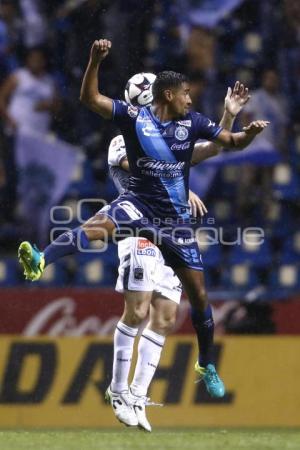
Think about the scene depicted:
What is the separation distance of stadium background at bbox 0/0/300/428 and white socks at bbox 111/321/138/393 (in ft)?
5.23

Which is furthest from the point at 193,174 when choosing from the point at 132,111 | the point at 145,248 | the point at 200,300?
the point at 132,111

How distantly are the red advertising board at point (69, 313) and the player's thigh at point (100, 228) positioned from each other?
290 centimetres

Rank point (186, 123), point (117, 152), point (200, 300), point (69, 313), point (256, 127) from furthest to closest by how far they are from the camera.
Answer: point (69, 313) < point (117, 152) < point (200, 300) < point (186, 123) < point (256, 127)

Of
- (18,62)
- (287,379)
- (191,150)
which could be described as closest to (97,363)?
(287,379)

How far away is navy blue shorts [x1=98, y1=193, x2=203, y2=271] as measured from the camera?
805 centimetres

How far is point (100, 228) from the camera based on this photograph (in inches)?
307

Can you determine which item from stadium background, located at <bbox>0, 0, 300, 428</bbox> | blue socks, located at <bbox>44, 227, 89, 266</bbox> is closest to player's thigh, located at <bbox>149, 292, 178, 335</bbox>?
blue socks, located at <bbox>44, 227, 89, 266</bbox>

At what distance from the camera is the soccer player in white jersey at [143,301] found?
8.39 m

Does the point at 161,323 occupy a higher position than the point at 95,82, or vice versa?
the point at 95,82

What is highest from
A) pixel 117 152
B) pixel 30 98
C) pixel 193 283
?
pixel 117 152

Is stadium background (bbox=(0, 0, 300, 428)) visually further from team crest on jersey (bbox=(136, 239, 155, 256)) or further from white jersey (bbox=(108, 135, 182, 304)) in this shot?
team crest on jersey (bbox=(136, 239, 155, 256))

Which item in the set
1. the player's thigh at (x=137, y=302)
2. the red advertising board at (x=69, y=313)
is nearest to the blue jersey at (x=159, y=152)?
the player's thigh at (x=137, y=302)

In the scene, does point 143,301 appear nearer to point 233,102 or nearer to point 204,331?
point 204,331

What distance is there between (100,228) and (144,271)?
784 millimetres
